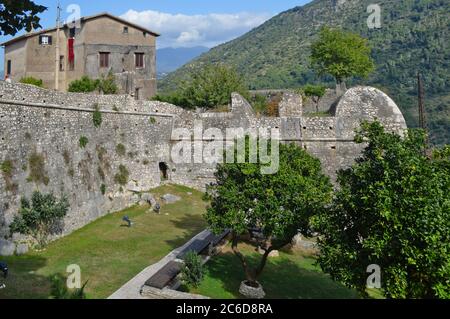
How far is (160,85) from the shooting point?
83000mm

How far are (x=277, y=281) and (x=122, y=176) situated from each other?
12086 millimetres

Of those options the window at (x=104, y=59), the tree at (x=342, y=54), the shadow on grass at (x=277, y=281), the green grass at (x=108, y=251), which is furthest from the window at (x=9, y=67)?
the shadow on grass at (x=277, y=281)

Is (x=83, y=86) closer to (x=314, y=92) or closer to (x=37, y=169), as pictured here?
(x=37, y=169)

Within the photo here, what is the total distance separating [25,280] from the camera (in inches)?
495

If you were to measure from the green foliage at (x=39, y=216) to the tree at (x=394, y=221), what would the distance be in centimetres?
1156

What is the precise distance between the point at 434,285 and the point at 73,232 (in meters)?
15.7

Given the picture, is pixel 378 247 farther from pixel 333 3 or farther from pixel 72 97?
pixel 333 3

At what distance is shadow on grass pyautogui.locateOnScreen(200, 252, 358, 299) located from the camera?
46.5ft

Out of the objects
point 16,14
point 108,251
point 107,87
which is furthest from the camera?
point 107,87

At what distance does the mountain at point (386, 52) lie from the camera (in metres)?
59.0

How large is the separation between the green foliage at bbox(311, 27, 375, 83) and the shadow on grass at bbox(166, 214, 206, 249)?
18.7 meters

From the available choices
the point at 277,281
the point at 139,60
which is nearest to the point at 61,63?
the point at 139,60

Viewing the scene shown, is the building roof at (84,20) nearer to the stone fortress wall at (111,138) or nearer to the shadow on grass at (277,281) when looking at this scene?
the stone fortress wall at (111,138)
